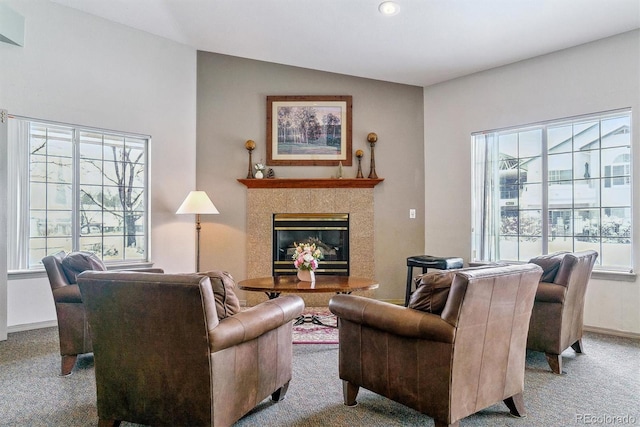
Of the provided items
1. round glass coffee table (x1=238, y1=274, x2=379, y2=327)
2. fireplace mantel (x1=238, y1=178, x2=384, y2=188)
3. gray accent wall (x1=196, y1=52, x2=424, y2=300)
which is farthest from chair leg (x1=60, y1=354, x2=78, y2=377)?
fireplace mantel (x1=238, y1=178, x2=384, y2=188)

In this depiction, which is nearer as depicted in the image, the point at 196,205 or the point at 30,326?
the point at 30,326

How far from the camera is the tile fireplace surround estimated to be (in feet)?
17.6

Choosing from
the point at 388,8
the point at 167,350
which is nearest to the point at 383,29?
the point at 388,8

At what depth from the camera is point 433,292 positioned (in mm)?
1994

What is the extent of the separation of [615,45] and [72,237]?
5.84 metres

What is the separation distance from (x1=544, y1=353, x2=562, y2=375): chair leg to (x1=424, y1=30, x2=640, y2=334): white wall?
1507 mm

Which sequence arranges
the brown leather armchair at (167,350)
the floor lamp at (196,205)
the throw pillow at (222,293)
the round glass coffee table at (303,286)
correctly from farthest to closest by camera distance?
1. the floor lamp at (196,205)
2. the round glass coffee table at (303,286)
3. the throw pillow at (222,293)
4. the brown leather armchair at (167,350)

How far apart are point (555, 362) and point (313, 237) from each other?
318 centimetres

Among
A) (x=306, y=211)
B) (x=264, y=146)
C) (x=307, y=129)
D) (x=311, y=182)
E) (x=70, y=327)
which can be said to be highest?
(x=307, y=129)

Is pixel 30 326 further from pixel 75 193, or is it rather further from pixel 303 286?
pixel 303 286

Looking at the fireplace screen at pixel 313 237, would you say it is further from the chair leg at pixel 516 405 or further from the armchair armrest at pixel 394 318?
the chair leg at pixel 516 405

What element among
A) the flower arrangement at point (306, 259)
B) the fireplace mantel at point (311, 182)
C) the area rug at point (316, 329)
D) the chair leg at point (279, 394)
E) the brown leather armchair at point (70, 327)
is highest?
the fireplace mantel at point (311, 182)

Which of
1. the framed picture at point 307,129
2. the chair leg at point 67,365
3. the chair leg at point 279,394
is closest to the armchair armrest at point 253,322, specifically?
the chair leg at point 279,394

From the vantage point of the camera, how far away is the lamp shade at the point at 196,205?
484 centimetres
